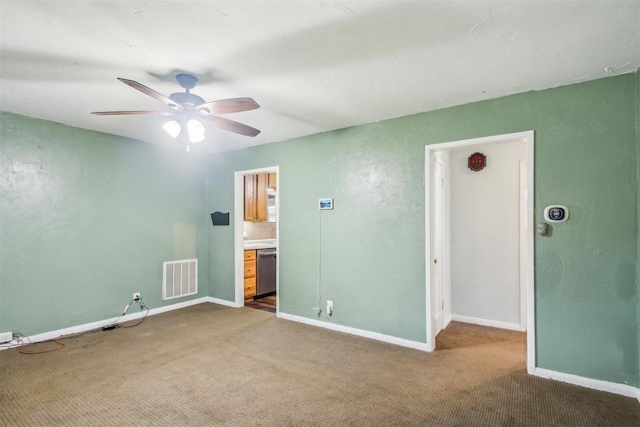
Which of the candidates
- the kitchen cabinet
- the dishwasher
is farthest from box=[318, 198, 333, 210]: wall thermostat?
the dishwasher

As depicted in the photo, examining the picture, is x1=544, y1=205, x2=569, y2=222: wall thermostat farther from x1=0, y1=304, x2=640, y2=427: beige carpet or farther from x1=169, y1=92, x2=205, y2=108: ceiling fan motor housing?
x1=169, y1=92, x2=205, y2=108: ceiling fan motor housing

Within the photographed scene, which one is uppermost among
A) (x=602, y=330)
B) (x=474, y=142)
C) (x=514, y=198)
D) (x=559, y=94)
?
(x=559, y=94)

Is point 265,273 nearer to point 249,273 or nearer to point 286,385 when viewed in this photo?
point 249,273

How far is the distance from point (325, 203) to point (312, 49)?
2.09m

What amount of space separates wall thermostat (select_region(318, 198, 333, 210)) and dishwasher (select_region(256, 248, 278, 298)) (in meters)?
1.98

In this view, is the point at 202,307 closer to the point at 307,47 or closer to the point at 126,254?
the point at 126,254

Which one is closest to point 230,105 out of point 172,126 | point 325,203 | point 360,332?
point 172,126

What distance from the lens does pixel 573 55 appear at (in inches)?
85.4

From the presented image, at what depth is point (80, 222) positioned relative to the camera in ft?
12.5

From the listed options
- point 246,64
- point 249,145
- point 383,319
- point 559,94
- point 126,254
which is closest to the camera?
point 246,64

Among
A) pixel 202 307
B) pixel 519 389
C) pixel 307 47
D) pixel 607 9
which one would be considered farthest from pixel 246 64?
pixel 202 307

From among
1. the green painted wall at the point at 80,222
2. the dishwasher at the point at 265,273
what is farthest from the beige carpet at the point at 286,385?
the dishwasher at the point at 265,273

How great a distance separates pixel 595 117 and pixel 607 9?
1.10 m

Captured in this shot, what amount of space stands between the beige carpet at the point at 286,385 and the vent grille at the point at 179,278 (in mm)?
1079
